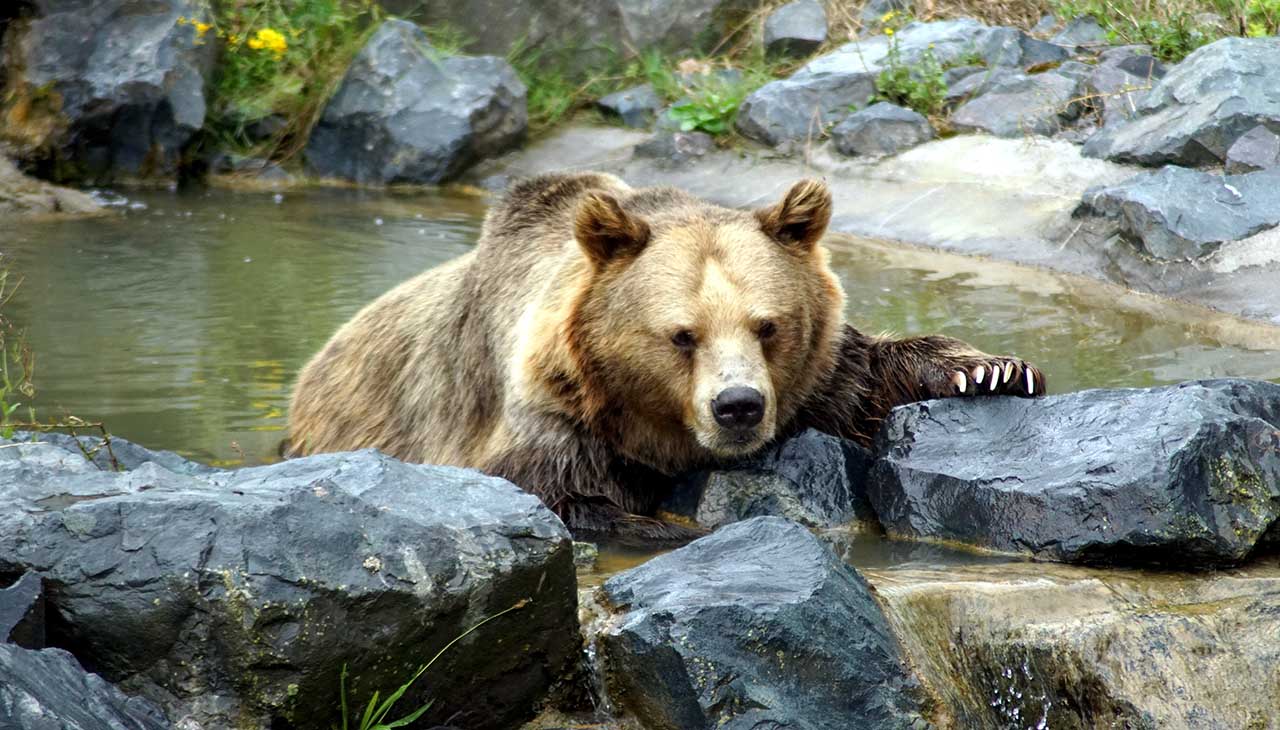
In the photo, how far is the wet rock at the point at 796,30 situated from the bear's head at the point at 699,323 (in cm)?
793

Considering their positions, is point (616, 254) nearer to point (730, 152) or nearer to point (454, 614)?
point (454, 614)

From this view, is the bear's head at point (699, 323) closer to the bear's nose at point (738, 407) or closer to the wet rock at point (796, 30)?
the bear's nose at point (738, 407)

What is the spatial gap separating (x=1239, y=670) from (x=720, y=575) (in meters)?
1.21

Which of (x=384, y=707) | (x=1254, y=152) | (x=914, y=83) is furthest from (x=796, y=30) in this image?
(x=384, y=707)

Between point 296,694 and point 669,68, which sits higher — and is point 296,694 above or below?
below

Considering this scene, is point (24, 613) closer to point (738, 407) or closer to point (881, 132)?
point (738, 407)

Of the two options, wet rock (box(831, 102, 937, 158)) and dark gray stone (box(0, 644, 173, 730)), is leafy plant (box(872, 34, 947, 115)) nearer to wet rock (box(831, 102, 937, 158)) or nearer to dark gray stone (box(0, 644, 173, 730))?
wet rock (box(831, 102, 937, 158))

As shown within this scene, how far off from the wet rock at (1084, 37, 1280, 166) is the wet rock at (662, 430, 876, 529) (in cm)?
441

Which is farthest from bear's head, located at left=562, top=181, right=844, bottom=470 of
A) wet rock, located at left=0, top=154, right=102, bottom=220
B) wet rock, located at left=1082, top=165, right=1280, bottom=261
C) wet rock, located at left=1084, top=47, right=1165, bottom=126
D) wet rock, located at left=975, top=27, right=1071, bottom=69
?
wet rock, located at left=0, top=154, right=102, bottom=220

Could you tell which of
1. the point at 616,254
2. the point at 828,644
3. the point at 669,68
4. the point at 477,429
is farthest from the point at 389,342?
the point at 669,68

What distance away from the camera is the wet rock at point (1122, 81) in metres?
9.44

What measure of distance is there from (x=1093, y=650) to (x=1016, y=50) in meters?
8.11

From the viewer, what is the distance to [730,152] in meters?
11.1

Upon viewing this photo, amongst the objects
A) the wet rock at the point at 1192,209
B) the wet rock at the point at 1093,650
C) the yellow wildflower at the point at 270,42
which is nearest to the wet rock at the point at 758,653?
the wet rock at the point at 1093,650
